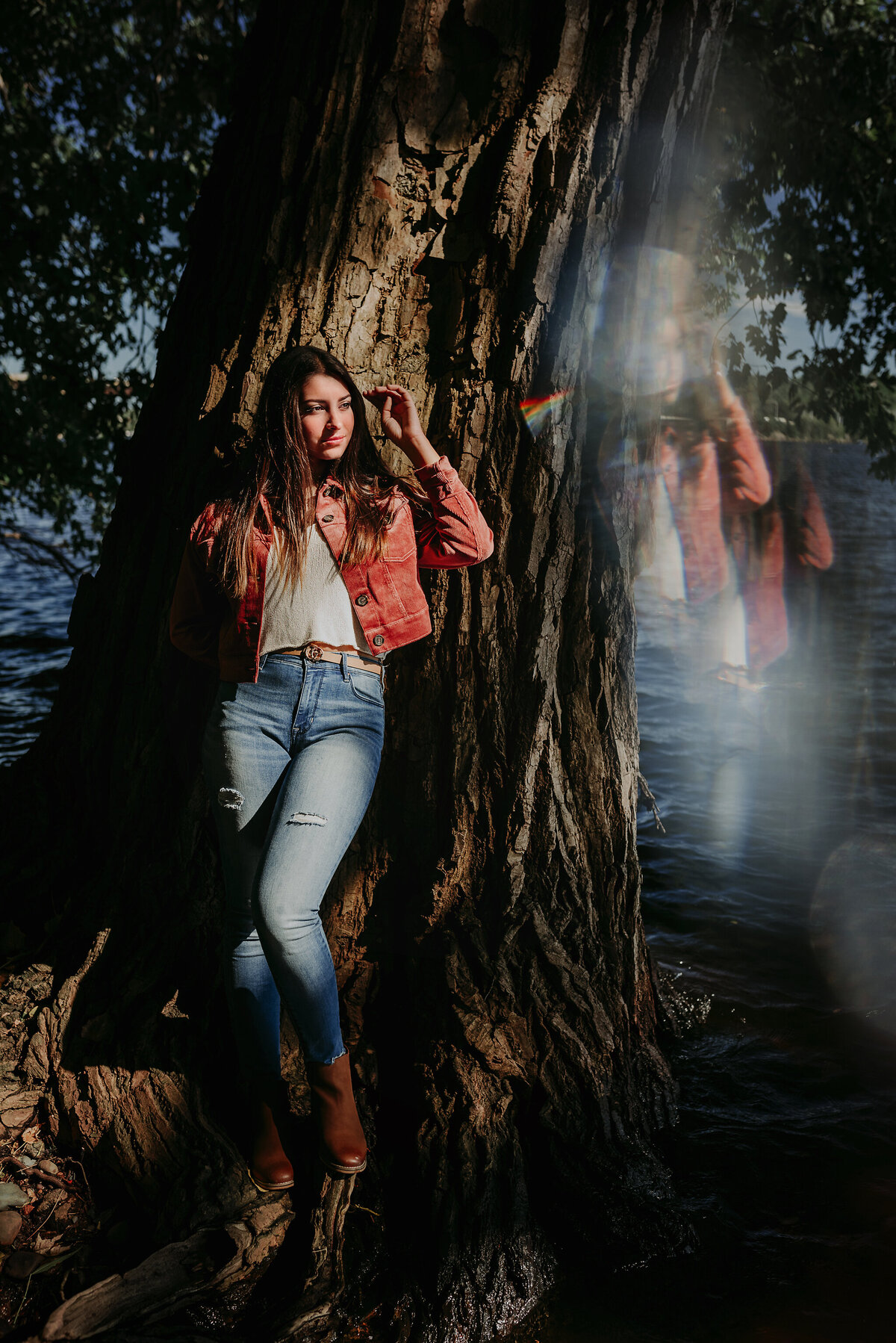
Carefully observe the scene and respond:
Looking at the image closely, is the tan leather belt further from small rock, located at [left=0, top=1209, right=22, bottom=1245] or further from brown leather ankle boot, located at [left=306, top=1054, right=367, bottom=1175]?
small rock, located at [left=0, top=1209, right=22, bottom=1245]

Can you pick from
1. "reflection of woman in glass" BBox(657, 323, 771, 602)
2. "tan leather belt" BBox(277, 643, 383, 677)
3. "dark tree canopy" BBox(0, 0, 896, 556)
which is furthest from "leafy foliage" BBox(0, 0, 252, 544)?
"tan leather belt" BBox(277, 643, 383, 677)

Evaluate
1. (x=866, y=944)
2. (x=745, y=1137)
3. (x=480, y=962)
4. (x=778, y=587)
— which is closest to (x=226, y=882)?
(x=480, y=962)

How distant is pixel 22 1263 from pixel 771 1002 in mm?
2628

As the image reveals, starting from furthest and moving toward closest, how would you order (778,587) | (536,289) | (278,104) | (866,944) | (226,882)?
(778,587) < (866,944) < (278,104) < (536,289) < (226,882)

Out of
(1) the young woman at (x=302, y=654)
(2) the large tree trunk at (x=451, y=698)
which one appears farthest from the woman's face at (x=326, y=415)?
(2) the large tree trunk at (x=451, y=698)

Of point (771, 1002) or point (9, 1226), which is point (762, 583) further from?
point (9, 1226)

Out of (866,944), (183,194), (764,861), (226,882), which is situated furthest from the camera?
(183,194)

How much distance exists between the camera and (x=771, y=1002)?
341 cm

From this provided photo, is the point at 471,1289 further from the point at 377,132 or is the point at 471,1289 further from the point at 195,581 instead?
the point at 377,132

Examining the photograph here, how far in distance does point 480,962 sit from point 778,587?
9.99 m

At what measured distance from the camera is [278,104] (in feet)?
8.70

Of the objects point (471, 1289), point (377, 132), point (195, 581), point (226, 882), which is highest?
point (377, 132)

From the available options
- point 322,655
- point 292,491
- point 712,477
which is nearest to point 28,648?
point 712,477

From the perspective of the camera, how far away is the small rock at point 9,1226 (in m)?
2.22
